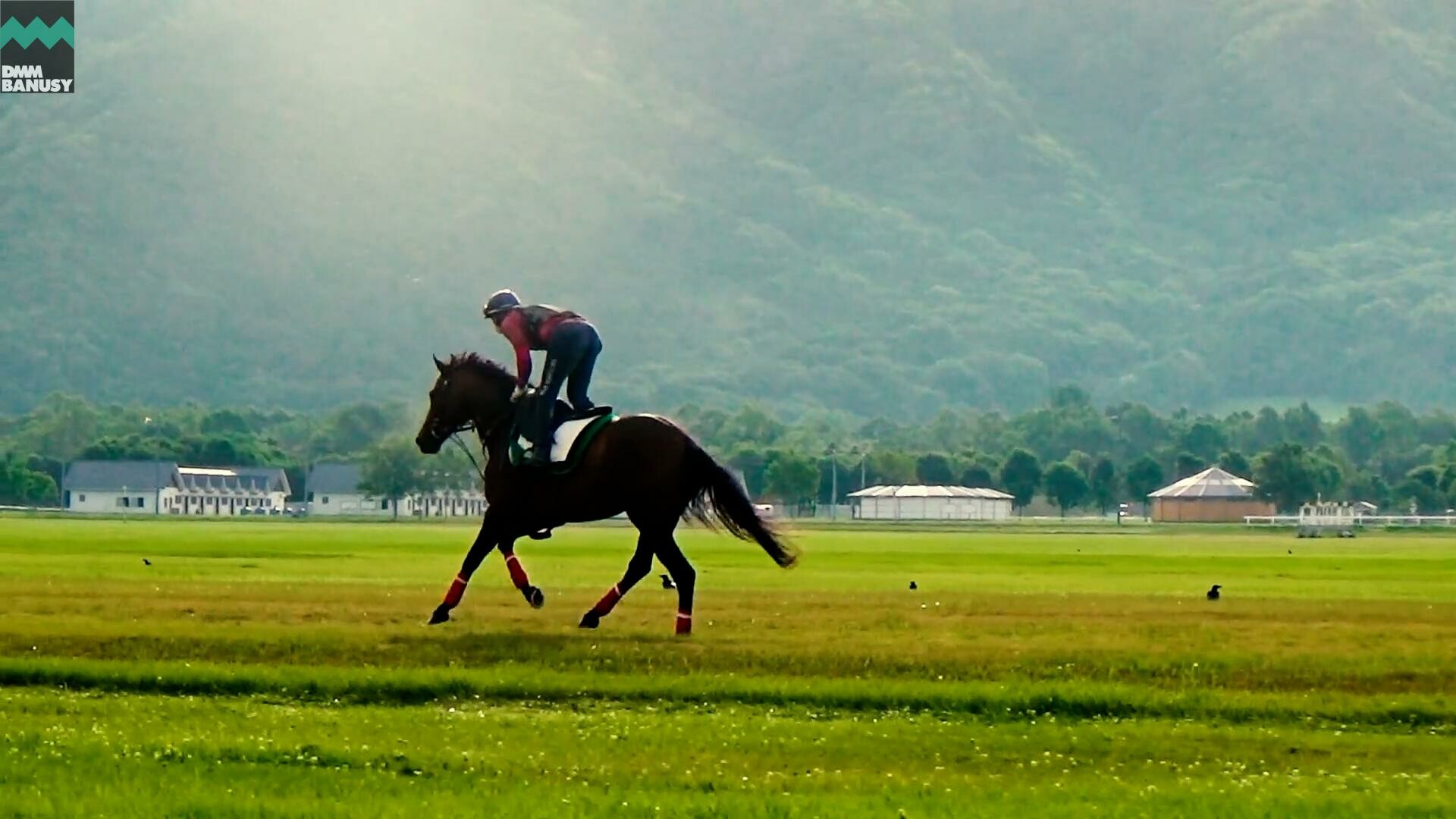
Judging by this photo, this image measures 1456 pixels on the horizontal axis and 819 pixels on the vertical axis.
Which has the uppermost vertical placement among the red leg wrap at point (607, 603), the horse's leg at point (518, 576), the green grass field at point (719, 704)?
the horse's leg at point (518, 576)

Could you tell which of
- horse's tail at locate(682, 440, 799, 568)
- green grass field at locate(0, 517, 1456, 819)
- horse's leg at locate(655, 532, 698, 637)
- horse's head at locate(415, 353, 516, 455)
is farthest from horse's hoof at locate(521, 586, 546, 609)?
horse's tail at locate(682, 440, 799, 568)

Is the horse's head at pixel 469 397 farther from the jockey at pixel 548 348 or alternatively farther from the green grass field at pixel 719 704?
the green grass field at pixel 719 704

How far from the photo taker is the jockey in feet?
88.4

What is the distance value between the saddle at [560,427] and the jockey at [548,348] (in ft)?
0.28

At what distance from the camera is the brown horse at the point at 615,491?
26.4m

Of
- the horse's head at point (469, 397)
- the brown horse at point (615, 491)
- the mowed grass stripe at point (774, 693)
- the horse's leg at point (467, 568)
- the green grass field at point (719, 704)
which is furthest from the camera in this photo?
the horse's head at point (469, 397)

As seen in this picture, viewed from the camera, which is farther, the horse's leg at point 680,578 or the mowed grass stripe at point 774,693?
the horse's leg at point 680,578

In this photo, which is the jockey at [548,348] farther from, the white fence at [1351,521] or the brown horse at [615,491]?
the white fence at [1351,521]

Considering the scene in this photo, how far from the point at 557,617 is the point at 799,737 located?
9.14 m

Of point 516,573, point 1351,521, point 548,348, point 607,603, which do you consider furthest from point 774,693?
point 1351,521

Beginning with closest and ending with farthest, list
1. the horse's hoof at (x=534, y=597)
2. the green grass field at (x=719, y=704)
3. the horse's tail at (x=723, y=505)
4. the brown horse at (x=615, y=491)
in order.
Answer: the green grass field at (x=719, y=704) < the brown horse at (x=615, y=491) < the horse's tail at (x=723, y=505) < the horse's hoof at (x=534, y=597)

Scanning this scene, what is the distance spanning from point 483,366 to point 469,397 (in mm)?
437

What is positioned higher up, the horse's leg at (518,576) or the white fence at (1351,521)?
the white fence at (1351,521)

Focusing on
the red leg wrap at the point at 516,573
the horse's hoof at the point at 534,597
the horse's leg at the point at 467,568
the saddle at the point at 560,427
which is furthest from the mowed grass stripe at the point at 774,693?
the horse's hoof at the point at 534,597
